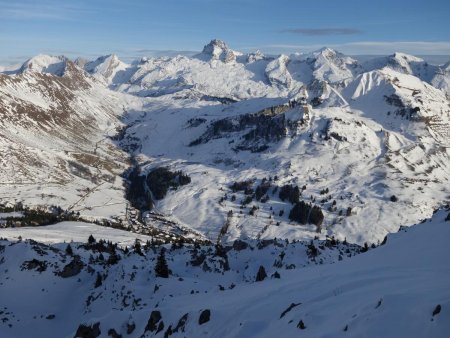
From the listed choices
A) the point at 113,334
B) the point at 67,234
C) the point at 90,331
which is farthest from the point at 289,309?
the point at 67,234

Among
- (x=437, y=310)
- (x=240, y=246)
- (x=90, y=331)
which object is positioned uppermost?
(x=437, y=310)

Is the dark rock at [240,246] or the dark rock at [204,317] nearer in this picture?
the dark rock at [204,317]

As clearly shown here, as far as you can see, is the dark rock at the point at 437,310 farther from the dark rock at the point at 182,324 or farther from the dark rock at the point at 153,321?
the dark rock at the point at 153,321

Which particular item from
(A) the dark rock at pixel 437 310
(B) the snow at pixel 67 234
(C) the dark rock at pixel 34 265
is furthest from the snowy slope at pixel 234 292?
(B) the snow at pixel 67 234

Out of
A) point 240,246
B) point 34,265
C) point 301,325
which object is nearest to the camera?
point 301,325

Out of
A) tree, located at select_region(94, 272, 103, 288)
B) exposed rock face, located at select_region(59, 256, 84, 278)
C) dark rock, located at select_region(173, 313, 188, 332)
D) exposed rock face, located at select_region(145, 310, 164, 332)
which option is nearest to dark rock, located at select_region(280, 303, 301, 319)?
dark rock, located at select_region(173, 313, 188, 332)

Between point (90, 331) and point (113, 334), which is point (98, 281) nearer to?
point (90, 331)

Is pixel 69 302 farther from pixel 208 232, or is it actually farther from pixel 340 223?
pixel 340 223

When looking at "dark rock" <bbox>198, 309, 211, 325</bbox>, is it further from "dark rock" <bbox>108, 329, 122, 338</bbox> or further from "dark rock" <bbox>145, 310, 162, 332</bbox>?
"dark rock" <bbox>108, 329, 122, 338</bbox>

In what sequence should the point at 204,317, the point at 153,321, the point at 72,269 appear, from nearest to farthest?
the point at 204,317 → the point at 153,321 → the point at 72,269
